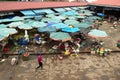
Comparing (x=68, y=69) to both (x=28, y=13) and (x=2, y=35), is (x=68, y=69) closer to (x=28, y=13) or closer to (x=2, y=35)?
(x=2, y=35)

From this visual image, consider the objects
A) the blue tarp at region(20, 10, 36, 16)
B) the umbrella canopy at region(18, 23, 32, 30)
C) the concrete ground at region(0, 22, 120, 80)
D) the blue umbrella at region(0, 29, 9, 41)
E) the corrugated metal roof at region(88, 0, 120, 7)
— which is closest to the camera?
the concrete ground at region(0, 22, 120, 80)

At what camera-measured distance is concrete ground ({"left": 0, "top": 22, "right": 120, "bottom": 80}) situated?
44.9 feet

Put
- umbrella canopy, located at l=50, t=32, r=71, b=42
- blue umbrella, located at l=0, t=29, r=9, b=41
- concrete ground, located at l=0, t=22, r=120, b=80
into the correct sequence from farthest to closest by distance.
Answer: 1. umbrella canopy, located at l=50, t=32, r=71, b=42
2. blue umbrella, located at l=0, t=29, r=9, b=41
3. concrete ground, located at l=0, t=22, r=120, b=80

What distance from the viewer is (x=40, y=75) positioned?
13.8m

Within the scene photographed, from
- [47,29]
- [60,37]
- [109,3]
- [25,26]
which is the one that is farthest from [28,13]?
[109,3]

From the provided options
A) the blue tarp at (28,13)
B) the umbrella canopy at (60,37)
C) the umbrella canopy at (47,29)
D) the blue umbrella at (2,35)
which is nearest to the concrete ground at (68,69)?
the umbrella canopy at (60,37)

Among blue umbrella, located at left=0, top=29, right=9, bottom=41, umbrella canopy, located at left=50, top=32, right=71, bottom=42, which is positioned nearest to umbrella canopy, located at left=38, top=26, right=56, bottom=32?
umbrella canopy, located at left=50, top=32, right=71, bottom=42

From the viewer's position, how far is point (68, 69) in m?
14.8

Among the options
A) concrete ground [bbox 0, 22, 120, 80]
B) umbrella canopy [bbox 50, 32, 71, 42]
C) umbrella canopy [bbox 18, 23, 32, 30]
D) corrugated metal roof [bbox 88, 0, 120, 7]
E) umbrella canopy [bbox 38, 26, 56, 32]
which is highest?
corrugated metal roof [bbox 88, 0, 120, 7]

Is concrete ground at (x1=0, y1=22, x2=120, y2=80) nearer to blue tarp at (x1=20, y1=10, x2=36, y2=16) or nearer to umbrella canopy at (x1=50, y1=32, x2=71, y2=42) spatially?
umbrella canopy at (x1=50, y1=32, x2=71, y2=42)

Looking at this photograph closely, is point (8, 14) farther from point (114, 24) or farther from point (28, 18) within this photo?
point (114, 24)

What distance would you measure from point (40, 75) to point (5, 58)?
4.33 metres

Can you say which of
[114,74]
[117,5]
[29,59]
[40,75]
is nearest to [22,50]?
[29,59]

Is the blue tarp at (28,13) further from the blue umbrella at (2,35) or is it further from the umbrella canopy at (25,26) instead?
the blue umbrella at (2,35)
